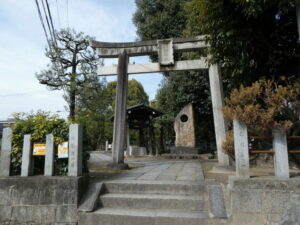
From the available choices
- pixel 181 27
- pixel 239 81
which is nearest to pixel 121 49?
pixel 239 81

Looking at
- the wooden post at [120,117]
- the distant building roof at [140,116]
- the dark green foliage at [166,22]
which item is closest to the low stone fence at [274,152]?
the wooden post at [120,117]

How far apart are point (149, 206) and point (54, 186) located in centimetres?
148

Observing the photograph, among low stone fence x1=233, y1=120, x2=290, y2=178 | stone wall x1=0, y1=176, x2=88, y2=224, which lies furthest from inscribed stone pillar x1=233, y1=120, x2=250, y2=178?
stone wall x1=0, y1=176, x2=88, y2=224

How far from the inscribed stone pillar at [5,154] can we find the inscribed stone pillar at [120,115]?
2.50 m

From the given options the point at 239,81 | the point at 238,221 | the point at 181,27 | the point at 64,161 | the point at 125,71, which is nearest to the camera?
the point at 238,221

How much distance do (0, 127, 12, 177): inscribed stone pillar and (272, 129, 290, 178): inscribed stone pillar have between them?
4152 millimetres

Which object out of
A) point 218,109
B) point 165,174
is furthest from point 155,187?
point 218,109

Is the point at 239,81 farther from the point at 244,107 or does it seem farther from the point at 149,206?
the point at 149,206

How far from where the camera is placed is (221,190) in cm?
285

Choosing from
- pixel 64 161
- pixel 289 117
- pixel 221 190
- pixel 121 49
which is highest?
pixel 121 49

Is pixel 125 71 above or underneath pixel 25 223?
above

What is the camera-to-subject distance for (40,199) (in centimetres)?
288

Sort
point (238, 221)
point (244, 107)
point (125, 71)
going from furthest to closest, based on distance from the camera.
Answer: point (125, 71), point (244, 107), point (238, 221)

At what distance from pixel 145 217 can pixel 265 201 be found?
5.22ft
